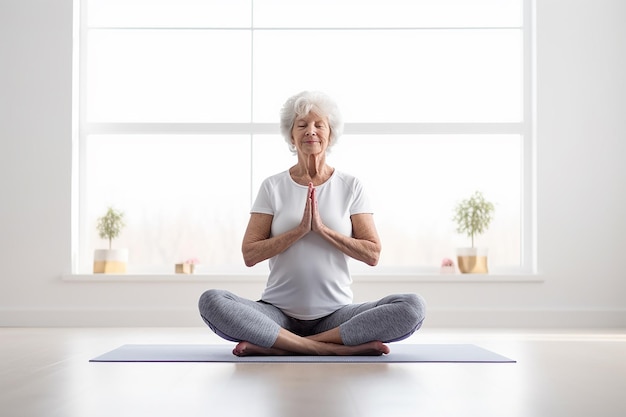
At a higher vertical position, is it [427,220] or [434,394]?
[427,220]

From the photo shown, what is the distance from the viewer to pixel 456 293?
249 inches

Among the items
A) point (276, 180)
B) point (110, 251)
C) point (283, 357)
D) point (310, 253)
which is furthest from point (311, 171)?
point (110, 251)

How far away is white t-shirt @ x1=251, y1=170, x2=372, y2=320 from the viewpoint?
12.3 feet

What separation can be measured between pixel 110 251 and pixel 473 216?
8.56 feet

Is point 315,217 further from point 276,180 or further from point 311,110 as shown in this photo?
point 311,110

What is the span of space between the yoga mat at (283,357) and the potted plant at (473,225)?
2.26 metres

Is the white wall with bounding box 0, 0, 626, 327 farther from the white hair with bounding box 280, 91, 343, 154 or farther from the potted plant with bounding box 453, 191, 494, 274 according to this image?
the white hair with bounding box 280, 91, 343, 154

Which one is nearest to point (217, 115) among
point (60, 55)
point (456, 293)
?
point (60, 55)

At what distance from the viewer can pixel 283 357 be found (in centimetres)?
352

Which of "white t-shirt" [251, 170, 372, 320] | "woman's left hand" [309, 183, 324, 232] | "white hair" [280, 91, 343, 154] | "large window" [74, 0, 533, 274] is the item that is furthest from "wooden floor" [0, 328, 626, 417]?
"large window" [74, 0, 533, 274]

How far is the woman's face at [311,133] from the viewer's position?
386 centimetres

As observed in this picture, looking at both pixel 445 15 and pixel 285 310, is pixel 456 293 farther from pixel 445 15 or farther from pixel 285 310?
pixel 285 310

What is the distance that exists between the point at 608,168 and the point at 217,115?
9.36ft

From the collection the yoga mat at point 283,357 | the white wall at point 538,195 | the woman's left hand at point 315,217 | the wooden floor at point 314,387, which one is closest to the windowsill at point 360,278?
the white wall at point 538,195
